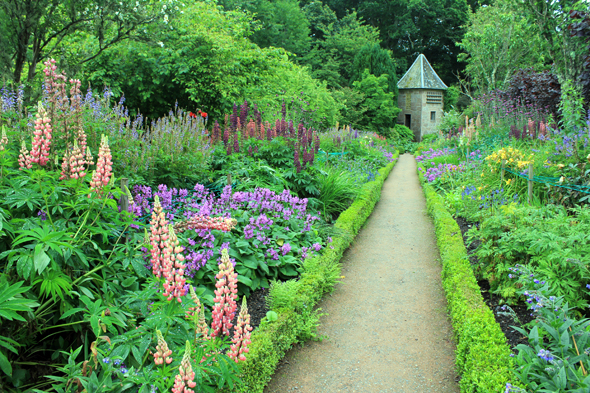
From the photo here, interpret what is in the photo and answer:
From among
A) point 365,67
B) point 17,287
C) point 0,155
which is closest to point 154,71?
point 0,155

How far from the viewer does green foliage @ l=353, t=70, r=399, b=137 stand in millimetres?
23781

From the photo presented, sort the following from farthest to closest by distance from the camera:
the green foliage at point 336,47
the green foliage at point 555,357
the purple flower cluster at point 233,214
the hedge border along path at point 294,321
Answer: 1. the green foliage at point 336,47
2. the purple flower cluster at point 233,214
3. the hedge border along path at point 294,321
4. the green foliage at point 555,357

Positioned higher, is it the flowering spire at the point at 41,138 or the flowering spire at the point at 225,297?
the flowering spire at the point at 41,138

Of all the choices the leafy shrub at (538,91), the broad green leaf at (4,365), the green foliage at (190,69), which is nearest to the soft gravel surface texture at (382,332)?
the broad green leaf at (4,365)

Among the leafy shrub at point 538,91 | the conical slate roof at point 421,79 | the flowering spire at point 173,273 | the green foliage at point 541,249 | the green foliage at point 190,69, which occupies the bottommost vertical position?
the green foliage at point 541,249

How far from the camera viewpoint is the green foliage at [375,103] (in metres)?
23.8

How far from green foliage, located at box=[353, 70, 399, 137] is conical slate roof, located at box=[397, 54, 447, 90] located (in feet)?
17.1

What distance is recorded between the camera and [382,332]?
11.0ft

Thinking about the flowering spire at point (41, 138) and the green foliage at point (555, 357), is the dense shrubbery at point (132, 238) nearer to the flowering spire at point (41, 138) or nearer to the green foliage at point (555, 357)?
the flowering spire at point (41, 138)

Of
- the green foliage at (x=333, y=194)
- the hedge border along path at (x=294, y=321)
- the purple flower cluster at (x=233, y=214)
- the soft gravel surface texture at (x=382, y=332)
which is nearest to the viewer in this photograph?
the hedge border along path at (x=294, y=321)

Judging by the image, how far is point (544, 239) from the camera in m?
2.95

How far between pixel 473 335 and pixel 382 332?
84 centimetres

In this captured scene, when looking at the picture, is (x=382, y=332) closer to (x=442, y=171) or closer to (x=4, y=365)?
(x=4, y=365)

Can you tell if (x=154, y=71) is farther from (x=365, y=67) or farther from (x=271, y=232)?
(x=365, y=67)
